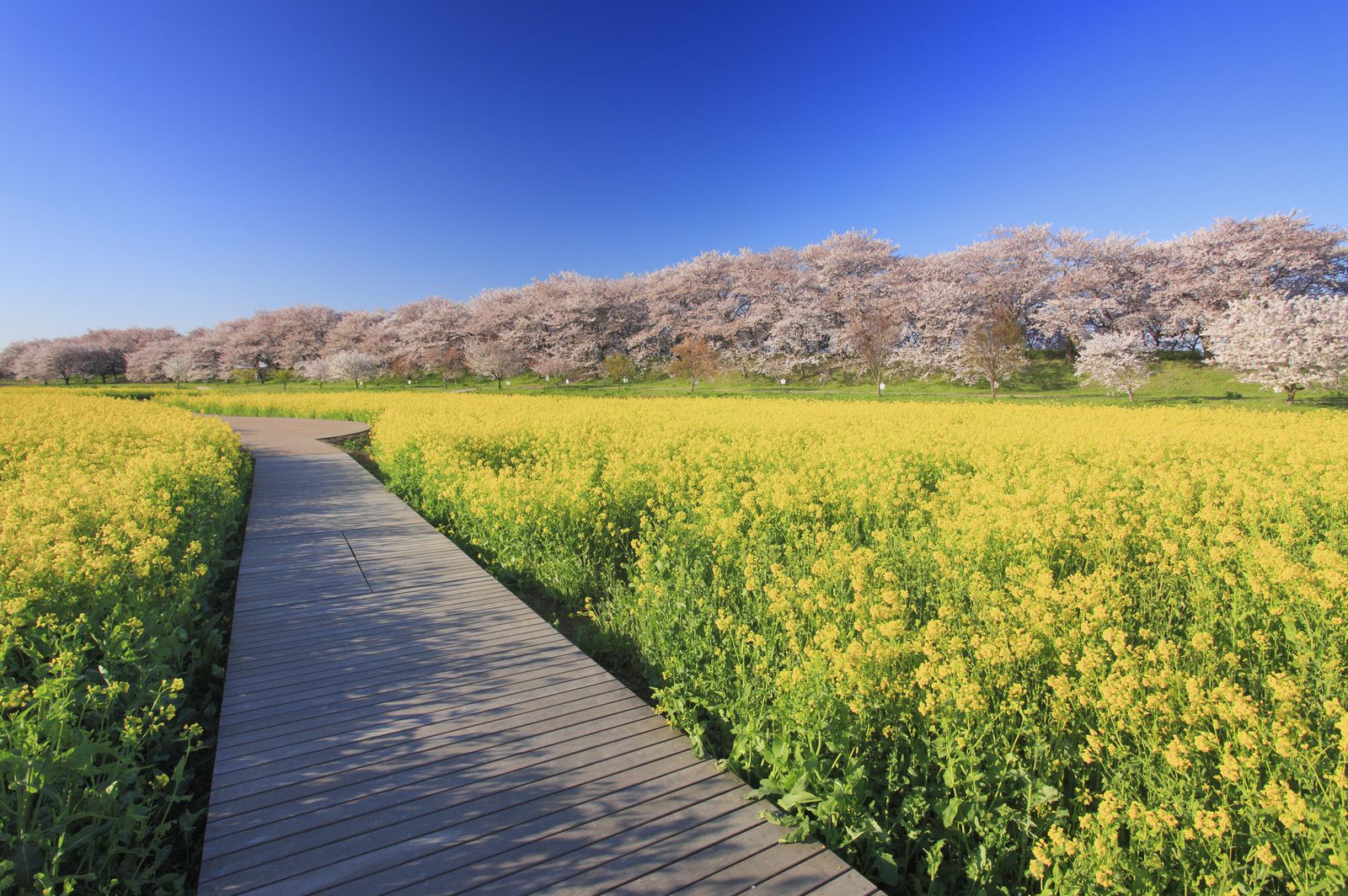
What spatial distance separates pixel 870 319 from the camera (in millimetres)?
43781

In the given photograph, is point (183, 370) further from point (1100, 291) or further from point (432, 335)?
point (1100, 291)

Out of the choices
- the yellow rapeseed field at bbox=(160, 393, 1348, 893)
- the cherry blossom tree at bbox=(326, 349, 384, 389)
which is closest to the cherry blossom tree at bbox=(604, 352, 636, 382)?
the cherry blossom tree at bbox=(326, 349, 384, 389)

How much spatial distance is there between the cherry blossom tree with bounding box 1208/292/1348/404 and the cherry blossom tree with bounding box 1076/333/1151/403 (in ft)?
11.9

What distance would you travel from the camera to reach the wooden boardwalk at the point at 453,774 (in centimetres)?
265

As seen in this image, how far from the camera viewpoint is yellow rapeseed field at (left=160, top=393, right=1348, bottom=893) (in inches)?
101

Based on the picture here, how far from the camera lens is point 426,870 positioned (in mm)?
2637

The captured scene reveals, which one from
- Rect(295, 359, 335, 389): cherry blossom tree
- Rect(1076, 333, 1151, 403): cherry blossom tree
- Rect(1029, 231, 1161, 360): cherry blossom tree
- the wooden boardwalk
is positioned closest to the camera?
the wooden boardwalk

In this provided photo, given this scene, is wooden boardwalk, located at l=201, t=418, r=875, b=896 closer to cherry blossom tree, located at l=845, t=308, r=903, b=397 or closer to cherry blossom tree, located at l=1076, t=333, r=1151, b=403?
cherry blossom tree, located at l=845, t=308, r=903, b=397

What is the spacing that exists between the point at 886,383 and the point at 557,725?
144 feet

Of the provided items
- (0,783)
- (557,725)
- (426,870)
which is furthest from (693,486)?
(0,783)

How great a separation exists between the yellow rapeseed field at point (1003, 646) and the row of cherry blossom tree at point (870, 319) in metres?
28.9

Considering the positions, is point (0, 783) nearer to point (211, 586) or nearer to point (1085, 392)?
point (211, 586)

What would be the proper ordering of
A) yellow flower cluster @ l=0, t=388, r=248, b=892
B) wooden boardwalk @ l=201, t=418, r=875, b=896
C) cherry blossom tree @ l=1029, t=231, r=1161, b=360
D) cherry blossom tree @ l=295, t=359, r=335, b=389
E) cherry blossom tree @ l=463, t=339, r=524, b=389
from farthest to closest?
cherry blossom tree @ l=295, t=359, r=335, b=389
cherry blossom tree @ l=463, t=339, r=524, b=389
cherry blossom tree @ l=1029, t=231, r=1161, b=360
wooden boardwalk @ l=201, t=418, r=875, b=896
yellow flower cluster @ l=0, t=388, r=248, b=892

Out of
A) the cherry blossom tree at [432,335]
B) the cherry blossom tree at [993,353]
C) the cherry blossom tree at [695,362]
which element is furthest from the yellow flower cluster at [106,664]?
the cherry blossom tree at [432,335]
